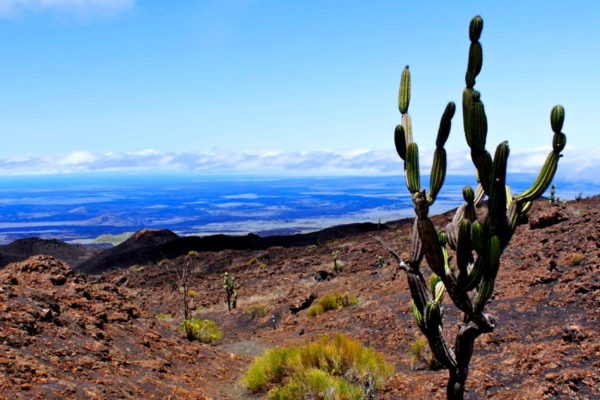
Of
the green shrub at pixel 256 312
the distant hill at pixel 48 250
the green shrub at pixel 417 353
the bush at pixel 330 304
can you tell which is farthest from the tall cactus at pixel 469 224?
the distant hill at pixel 48 250

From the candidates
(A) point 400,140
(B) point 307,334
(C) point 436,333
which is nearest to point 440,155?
(A) point 400,140

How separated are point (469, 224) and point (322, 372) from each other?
135 inches

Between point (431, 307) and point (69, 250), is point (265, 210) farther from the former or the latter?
point (431, 307)

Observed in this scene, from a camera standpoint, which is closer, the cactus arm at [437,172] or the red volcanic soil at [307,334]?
the cactus arm at [437,172]

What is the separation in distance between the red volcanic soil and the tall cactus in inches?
59.3

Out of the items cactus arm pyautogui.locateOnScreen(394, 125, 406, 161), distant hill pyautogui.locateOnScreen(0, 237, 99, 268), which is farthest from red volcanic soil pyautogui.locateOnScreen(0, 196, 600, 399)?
distant hill pyautogui.locateOnScreen(0, 237, 99, 268)

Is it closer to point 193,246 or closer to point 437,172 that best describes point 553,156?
point 437,172

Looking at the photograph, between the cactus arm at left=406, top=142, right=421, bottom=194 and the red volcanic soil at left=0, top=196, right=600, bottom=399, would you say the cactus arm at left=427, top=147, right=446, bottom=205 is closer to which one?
the cactus arm at left=406, top=142, right=421, bottom=194

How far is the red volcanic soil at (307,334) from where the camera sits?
7168mm

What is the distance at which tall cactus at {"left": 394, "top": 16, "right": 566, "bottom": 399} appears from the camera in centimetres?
539

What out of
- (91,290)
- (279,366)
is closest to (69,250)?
(91,290)

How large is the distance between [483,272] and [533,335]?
4517mm

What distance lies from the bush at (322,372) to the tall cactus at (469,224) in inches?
70.5

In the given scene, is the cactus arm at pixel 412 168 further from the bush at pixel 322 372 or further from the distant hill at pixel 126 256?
the distant hill at pixel 126 256
